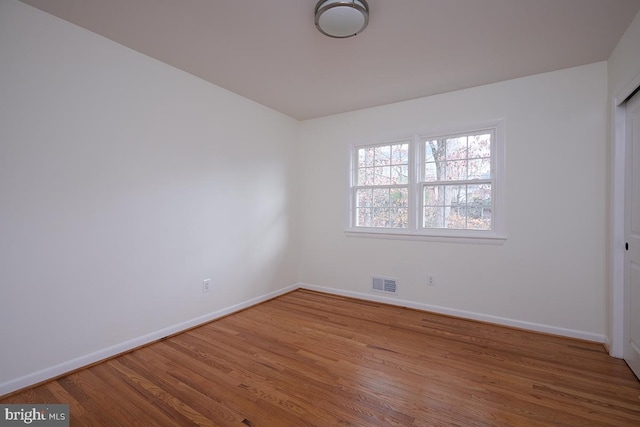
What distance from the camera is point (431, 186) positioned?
3535 mm

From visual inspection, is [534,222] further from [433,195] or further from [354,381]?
[354,381]

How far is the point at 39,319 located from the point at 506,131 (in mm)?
4445

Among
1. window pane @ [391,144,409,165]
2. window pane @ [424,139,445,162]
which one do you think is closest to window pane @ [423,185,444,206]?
window pane @ [424,139,445,162]

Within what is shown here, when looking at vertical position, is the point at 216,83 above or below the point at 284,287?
above

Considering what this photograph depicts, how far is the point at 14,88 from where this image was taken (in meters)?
1.92

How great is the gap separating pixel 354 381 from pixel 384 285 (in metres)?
1.85

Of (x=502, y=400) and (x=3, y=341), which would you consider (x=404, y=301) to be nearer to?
(x=502, y=400)

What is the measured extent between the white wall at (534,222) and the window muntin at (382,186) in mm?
264

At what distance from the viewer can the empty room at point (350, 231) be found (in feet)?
6.27

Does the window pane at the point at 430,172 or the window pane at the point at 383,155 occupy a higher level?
the window pane at the point at 383,155

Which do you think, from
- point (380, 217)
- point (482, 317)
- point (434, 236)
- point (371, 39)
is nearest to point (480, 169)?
point (434, 236)

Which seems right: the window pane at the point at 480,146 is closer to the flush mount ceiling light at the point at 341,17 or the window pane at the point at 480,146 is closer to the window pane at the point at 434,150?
the window pane at the point at 434,150

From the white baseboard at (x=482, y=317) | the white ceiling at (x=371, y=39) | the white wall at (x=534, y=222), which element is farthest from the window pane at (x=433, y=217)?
the white ceiling at (x=371, y=39)

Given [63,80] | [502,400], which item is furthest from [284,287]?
[63,80]
